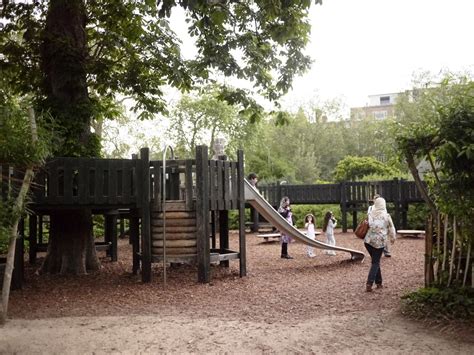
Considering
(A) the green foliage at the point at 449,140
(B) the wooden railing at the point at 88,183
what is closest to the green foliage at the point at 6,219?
(B) the wooden railing at the point at 88,183

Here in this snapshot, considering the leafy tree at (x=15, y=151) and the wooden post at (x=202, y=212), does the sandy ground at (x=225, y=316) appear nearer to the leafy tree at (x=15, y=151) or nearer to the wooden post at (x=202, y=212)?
the wooden post at (x=202, y=212)

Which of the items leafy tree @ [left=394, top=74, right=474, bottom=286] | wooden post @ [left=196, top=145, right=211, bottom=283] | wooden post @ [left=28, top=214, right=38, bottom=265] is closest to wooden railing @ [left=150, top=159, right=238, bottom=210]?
wooden post @ [left=196, top=145, right=211, bottom=283]

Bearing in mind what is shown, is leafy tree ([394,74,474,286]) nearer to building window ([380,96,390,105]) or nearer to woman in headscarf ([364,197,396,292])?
woman in headscarf ([364,197,396,292])

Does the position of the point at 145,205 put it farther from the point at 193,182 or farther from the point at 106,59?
the point at 106,59

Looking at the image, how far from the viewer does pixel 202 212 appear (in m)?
9.56

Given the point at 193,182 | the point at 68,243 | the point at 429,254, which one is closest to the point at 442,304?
the point at 429,254

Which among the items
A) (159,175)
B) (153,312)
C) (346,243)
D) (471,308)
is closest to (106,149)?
(346,243)

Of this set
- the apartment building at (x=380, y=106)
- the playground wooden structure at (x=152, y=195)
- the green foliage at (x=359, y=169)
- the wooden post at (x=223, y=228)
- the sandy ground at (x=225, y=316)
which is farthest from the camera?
the apartment building at (x=380, y=106)

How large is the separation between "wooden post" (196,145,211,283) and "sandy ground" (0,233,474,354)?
366mm

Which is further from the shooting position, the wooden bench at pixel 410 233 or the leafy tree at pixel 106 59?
the wooden bench at pixel 410 233

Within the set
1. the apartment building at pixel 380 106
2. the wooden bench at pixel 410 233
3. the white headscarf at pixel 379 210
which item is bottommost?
the wooden bench at pixel 410 233

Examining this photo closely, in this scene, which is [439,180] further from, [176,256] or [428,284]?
[176,256]

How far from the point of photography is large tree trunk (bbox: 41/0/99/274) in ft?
35.5

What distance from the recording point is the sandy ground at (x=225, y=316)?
5.62 m
